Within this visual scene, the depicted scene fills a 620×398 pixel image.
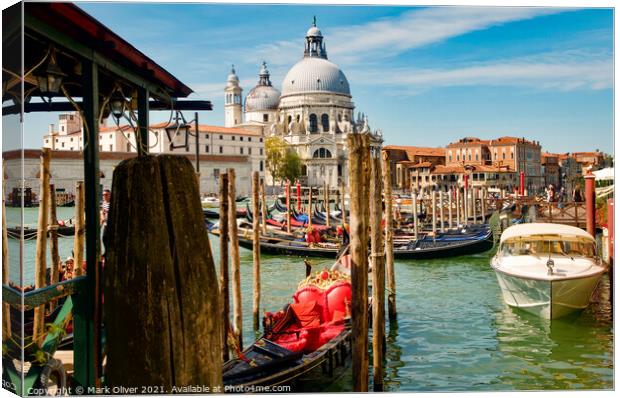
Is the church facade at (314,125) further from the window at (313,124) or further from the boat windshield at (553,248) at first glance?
the boat windshield at (553,248)

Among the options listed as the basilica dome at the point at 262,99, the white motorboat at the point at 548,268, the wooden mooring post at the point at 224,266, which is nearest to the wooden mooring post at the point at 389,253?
the white motorboat at the point at 548,268

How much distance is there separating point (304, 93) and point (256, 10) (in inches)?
1469

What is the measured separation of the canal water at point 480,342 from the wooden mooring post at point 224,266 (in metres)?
0.68

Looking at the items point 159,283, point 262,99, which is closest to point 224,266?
point 159,283

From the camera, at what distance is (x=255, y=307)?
20.3ft

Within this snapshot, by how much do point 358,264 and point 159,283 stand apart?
7.44 ft

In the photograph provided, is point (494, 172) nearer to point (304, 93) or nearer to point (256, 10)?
point (256, 10)

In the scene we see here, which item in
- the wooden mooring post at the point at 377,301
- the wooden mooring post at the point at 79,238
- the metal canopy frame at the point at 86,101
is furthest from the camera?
the wooden mooring post at the point at 79,238

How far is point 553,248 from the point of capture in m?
6.35

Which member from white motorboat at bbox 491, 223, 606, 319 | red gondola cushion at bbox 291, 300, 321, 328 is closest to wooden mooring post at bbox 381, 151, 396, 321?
white motorboat at bbox 491, 223, 606, 319

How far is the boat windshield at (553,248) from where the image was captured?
6246mm

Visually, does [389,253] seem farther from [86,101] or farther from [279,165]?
[279,165]

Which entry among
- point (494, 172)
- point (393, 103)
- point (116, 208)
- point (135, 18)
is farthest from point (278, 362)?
point (494, 172)

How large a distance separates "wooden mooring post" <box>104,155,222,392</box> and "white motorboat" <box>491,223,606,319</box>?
4.78 metres
